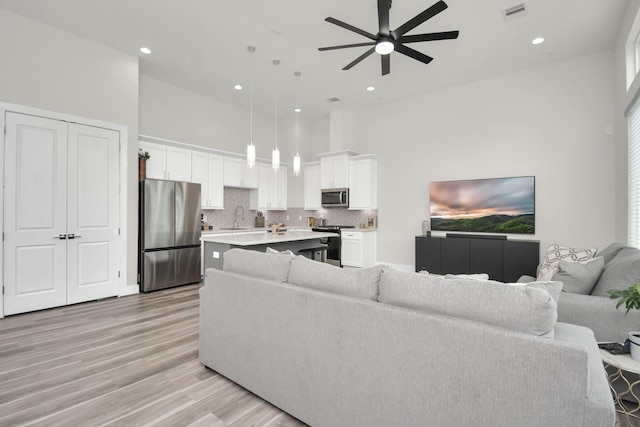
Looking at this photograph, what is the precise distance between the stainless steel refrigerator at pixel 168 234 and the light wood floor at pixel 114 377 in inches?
47.9

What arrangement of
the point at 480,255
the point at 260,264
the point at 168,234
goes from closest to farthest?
the point at 260,264 → the point at 168,234 → the point at 480,255

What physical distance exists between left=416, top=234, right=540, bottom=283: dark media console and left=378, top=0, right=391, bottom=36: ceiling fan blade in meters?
3.70

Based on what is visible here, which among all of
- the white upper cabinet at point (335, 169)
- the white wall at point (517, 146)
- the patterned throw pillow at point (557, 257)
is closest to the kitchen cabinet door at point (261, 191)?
the white upper cabinet at point (335, 169)

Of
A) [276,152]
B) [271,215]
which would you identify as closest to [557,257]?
[276,152]

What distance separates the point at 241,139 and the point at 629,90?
6.56m

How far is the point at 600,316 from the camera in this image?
2.06 m

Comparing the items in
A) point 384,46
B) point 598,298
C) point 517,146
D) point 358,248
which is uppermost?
point 384,46

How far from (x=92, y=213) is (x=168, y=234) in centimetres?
107

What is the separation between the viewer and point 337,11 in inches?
142

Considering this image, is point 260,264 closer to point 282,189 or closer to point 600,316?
point 600,316

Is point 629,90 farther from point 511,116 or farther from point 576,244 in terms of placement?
point 576,244

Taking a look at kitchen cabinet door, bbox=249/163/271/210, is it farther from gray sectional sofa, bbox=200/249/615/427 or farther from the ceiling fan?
gray sectional sofa, bbox=200/249/615/427

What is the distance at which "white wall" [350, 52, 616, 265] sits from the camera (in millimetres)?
4586

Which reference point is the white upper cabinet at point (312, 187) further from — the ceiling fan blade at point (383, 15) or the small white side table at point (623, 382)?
the small white side table at point (623, 382)
